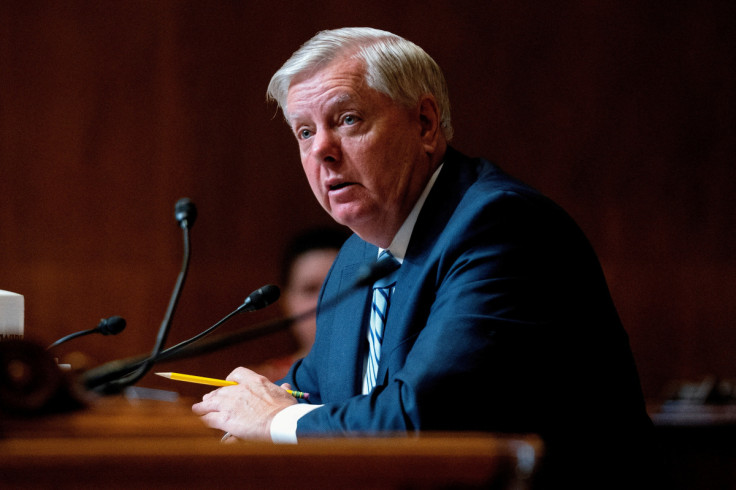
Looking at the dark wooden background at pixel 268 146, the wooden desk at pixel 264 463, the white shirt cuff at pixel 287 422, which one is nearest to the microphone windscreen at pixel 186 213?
the white shirt cuff at pixel 287 422

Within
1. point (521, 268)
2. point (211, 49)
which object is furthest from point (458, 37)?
point (521, 268)

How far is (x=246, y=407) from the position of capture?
1.55 m

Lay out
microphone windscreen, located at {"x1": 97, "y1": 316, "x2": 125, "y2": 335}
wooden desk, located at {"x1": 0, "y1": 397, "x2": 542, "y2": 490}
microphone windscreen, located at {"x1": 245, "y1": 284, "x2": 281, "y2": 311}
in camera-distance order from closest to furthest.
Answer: wooden desk, located at {"x1": 0, "y1": 397, "x2": 542, "y2": 490}, microphone windscreen, located at {"x1": 245, "y1": 284, "x2": 281, "y2": 311}, microphone windscreen, located at {"x1": 97, "y1": 316, "x2": 125, "y2": 335}

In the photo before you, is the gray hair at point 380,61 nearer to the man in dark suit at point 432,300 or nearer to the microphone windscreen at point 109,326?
the man in dark suit at point 432,300

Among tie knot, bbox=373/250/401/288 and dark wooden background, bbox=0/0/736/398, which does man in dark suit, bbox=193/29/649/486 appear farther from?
dark wooden background, bbox=0/0/736/398

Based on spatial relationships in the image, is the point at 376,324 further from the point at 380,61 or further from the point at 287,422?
the point at 380,61

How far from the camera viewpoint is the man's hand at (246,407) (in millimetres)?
1494

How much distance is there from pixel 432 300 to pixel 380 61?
0.58 metres

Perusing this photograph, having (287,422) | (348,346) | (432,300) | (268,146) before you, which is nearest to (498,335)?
(432,300)

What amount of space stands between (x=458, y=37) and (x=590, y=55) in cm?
73

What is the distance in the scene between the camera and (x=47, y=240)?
416 centimetres

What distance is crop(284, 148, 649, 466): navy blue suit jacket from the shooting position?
140cm

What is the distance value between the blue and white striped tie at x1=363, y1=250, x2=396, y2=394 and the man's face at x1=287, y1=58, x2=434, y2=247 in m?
0.13

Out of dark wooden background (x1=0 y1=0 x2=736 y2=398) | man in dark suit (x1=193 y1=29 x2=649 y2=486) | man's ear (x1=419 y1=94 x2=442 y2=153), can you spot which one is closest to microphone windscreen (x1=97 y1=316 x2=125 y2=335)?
man in dark suit (x1=193 y1=29 x2=649 y2=486)
